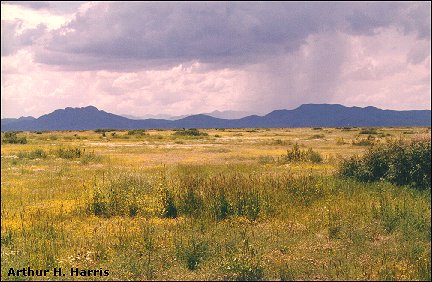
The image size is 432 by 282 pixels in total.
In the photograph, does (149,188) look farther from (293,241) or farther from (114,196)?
(293,241)

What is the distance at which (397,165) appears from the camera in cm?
1819

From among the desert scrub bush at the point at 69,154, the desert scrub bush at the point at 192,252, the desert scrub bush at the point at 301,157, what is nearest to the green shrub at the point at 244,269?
the desert scrub bush at the point at 192,252

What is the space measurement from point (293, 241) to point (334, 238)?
1328 mm

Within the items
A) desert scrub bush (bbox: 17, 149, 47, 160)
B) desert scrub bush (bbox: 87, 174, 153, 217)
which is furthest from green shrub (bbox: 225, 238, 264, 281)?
desert scrub bush (bbox: 17, 149, 47, 160)

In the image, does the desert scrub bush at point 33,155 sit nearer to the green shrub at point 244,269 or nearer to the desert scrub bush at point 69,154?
the desert scrub bush at point 69,154

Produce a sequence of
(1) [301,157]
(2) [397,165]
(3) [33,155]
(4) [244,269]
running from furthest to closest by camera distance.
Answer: (3) [33,155] < (1) [301,157] < (2) [397,165] < (4) [244,269]

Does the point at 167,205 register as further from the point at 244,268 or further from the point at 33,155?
the point at 33,155

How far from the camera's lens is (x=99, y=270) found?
922 centimetres

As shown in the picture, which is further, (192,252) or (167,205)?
(167,205)

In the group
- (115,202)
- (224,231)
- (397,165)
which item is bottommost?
(224,231)

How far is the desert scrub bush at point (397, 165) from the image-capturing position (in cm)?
1694

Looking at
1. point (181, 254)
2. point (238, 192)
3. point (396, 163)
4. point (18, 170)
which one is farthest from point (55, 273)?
point (18, 170)

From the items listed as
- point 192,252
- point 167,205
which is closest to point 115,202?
point 167,205

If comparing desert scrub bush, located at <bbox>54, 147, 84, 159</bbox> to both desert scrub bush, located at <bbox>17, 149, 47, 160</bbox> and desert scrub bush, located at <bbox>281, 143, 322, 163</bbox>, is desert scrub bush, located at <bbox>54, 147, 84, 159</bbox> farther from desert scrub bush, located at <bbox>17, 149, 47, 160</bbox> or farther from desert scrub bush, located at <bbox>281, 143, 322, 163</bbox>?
desert scrub bush, located at <bbox>281, 143, 322, 163</bbox>
